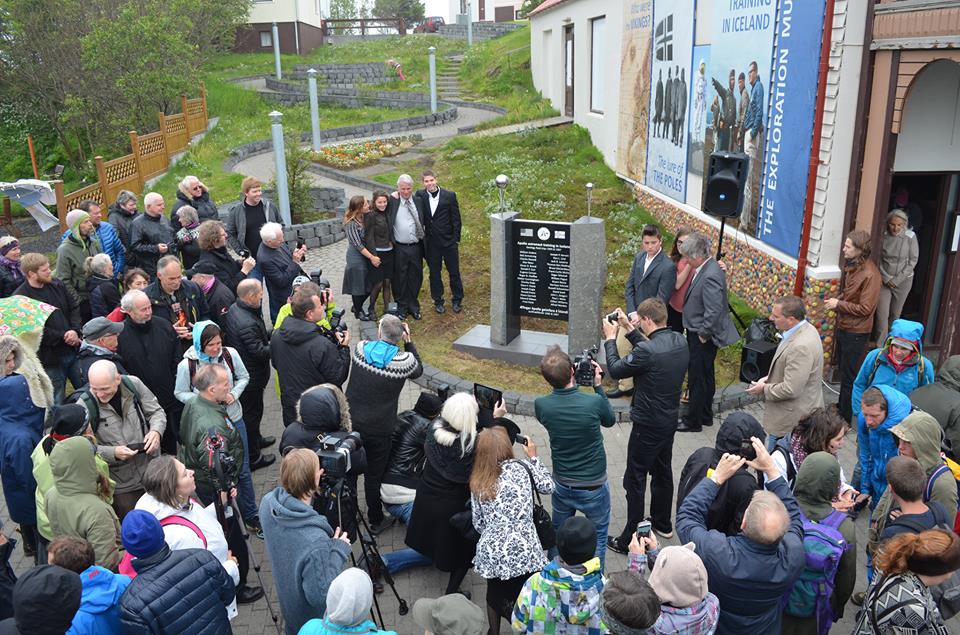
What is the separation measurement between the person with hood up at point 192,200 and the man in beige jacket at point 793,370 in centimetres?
716

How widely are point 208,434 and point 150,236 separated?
498 centimetres

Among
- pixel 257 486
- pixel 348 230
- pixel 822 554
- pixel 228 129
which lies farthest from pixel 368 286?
pixel 228 129

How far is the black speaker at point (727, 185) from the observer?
340 inches

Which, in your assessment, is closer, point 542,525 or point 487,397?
point 542,525

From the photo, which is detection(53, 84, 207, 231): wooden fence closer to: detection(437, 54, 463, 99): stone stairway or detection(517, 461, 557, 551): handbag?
detection(437, 54, 463, 99): stone stairway

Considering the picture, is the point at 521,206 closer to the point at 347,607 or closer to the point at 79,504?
the point at 79,504

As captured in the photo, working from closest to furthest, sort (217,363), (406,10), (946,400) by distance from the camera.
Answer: (946,400)
(217,363)
(406,10)

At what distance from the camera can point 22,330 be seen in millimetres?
6457

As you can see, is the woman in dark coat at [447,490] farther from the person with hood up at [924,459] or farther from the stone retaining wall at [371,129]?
the stone retaining wall at [371,129]

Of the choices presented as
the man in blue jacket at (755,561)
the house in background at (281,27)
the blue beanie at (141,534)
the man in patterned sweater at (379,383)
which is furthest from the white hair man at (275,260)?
the house in background at (281,27)

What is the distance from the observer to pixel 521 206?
14.9 meters

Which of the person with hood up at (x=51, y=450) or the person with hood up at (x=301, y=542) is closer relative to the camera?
the person with hood up at (x=301, y=542)

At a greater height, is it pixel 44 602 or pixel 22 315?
pixel 22 315

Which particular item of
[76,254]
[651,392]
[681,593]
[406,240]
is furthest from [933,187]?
[76,254]
